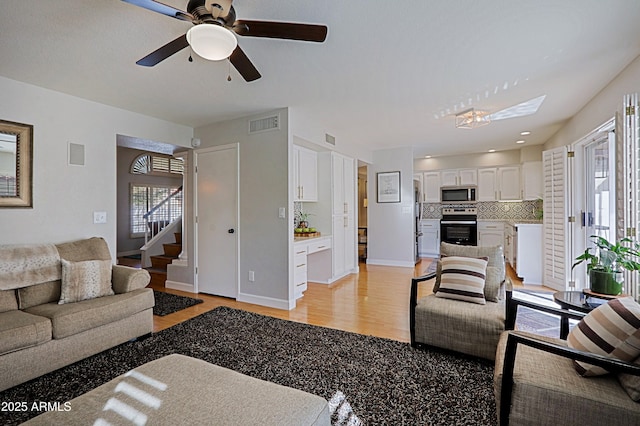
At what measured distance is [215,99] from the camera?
337cm

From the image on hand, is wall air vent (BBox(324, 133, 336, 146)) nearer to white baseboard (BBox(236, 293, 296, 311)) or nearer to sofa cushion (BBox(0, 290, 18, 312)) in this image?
white baseboard (BBox(236, 293, 296, 311))

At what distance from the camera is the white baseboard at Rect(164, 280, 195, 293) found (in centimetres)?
456

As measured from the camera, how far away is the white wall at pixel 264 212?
147 inches

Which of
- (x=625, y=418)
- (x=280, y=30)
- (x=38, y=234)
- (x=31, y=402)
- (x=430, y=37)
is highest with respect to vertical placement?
(x=430, y=37)

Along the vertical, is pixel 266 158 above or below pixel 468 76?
below

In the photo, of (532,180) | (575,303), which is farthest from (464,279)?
(532,180)

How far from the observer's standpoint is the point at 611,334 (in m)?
1.37

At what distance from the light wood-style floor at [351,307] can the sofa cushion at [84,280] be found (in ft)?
2.45

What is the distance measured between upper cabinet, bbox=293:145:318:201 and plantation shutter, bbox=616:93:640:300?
3565 mm

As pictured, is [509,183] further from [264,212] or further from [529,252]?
[264,212]

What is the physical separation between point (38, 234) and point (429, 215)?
24.6 feet

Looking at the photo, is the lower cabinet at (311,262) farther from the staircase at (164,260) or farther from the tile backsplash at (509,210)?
the tile backsplash at (509,210)

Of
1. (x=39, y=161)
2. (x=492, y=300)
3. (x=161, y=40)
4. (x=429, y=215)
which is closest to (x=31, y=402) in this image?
(x=39, y=161)

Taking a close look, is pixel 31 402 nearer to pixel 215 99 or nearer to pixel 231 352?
pixel 231 352
